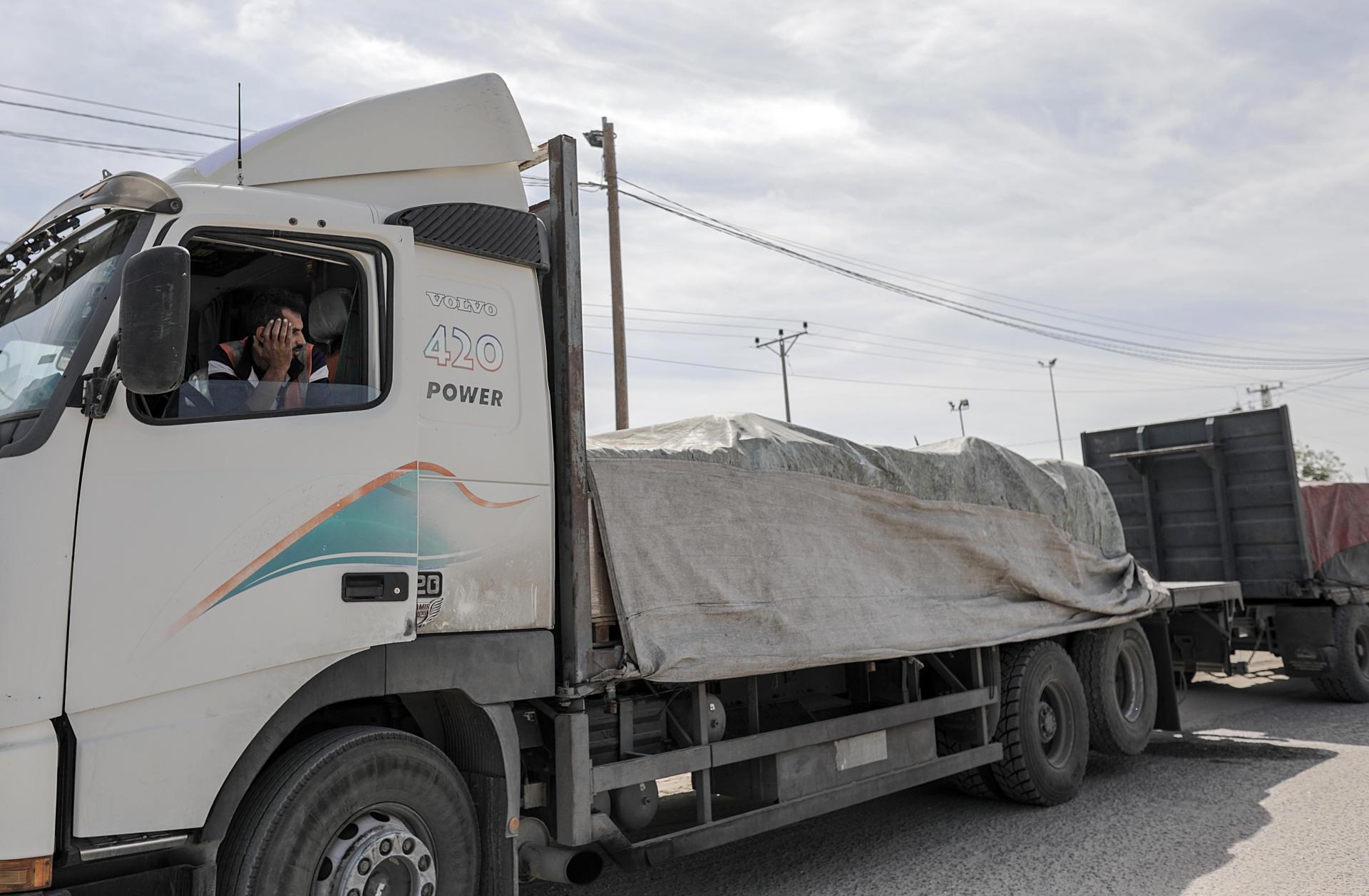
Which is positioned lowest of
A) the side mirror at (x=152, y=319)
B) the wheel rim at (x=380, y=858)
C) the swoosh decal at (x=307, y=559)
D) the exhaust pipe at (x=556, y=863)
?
the exhaust pipe at (x=556, y=863)

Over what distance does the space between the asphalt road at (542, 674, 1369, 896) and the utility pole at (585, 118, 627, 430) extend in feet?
29.2

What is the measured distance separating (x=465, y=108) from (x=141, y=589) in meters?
2.39

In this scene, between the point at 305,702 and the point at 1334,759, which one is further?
the point at 1334,759

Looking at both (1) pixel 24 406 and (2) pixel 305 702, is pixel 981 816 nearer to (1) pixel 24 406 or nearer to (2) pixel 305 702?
(2) pixel 305 702

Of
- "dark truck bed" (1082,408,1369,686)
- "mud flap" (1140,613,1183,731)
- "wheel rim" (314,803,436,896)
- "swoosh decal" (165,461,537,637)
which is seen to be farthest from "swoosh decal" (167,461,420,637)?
"dark truck bed" (1082,408,1369,686)

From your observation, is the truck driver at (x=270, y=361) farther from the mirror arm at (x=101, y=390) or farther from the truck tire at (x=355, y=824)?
the truck tire at (x=355, y=824)

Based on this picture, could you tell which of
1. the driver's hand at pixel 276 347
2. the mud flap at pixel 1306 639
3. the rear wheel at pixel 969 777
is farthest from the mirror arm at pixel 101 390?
the mud flap at pixel 1306 639

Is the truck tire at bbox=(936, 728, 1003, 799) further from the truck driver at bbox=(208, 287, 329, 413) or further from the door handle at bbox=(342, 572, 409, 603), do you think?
the truck driver at bbox=(208, 287, 329, 413)

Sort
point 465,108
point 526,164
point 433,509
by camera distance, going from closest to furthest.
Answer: point 433,509 < point 465,108 < point 526,164

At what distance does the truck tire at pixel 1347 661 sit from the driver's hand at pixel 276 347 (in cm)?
1135

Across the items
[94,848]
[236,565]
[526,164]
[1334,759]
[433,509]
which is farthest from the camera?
[1334,759]

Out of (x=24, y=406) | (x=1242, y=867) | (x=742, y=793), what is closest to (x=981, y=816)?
(x=1242, y=867)

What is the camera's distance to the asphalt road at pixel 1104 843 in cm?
530

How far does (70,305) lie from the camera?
338cm
